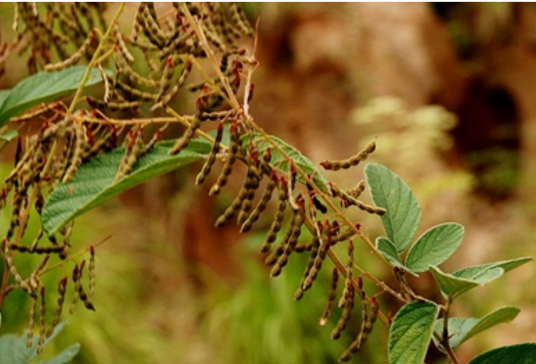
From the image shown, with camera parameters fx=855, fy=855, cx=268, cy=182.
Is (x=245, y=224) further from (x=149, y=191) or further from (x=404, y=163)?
(x=149, y=191)

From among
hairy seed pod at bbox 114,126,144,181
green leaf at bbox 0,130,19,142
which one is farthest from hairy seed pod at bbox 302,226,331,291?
green leaf at bbox 0,130,19,142

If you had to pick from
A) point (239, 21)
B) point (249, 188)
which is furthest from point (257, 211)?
point (239, 21)

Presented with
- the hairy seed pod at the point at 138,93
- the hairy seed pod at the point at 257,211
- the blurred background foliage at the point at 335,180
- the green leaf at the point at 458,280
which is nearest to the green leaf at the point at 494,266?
the green leaf at the point at 458,280

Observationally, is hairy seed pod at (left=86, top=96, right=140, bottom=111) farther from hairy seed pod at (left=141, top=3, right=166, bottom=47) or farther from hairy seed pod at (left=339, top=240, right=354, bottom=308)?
hairy seed pod at (left=339, top=240, right=354, bottom=308)

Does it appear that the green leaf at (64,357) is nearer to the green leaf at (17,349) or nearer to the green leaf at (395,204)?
the green leaf at (17,349)

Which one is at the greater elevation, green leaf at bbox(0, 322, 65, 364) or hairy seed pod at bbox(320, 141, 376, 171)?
green leaf at bbox(0, 322, 65, 364)

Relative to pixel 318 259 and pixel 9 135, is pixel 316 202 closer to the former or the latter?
pixel 318 259

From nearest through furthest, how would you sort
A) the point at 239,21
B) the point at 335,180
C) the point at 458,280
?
the point at 458,280
the point at 239,21
the point at 335,180
